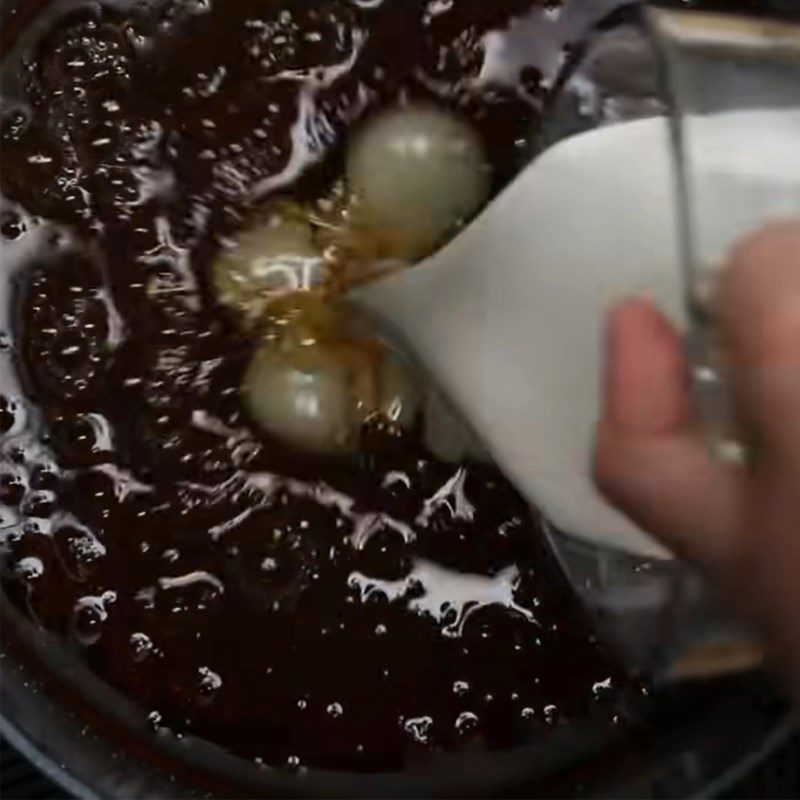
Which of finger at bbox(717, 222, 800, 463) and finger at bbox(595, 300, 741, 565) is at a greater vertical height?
finger at bbox(717, 222, 800, 463)

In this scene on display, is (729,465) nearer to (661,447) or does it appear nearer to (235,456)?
(661,447)

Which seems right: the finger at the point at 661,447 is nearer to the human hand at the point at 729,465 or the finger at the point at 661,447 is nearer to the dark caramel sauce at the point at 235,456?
the human hand at the point at 729,465

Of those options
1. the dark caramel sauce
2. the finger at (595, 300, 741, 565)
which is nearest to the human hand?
the finger at (595, 300, 741, 565)

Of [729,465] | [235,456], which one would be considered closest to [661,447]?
[729,465]

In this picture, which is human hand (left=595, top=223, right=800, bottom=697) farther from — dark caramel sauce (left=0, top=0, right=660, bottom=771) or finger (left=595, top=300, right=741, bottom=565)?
dark caramel sauce (left=0, top=0, right=660, bottom=771)

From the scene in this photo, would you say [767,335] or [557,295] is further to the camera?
[557,295]

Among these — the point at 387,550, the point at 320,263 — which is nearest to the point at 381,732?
the point at 387,550

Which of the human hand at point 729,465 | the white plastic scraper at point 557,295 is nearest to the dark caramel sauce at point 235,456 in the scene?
the white plastic scraper at point 557,295
